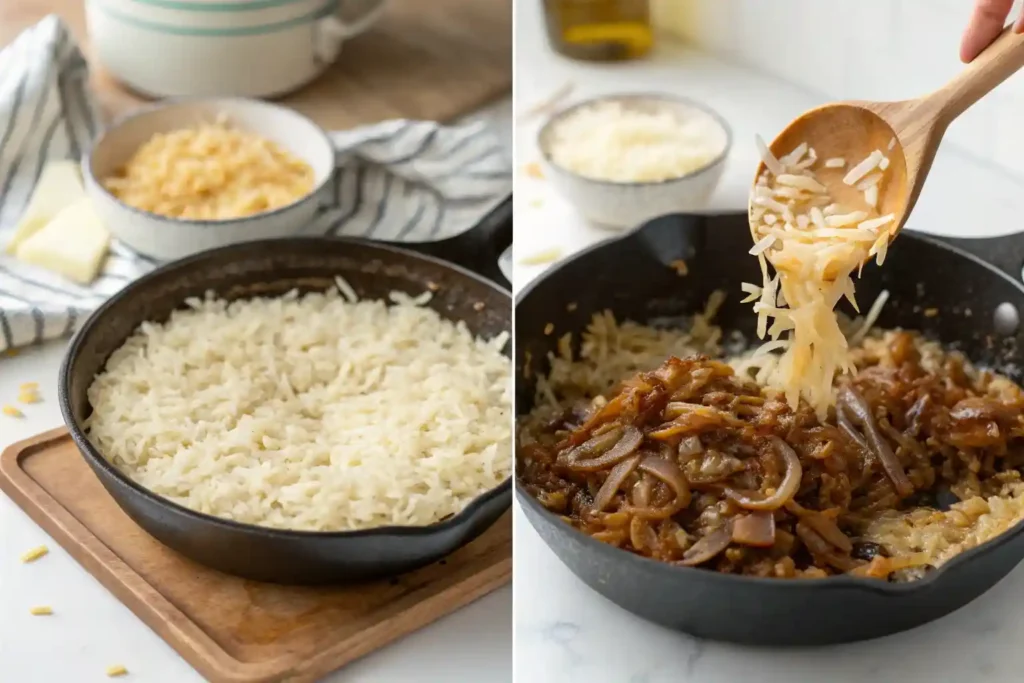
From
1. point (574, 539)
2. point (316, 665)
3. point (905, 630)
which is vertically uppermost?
point (574, 539)

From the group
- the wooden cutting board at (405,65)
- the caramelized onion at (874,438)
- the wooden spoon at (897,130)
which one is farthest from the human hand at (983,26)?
the wooden cutting board at (405,65)

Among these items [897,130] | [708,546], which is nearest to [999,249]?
[897,130]

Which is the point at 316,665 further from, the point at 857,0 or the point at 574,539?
the point at 857,0

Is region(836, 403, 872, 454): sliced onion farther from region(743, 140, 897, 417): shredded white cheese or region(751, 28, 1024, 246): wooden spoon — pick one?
region(751, 28, 1024, 246): wooden spoon

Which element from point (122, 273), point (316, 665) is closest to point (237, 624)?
point (316, 665)

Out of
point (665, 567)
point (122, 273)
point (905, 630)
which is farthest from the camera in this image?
point (122, 273)

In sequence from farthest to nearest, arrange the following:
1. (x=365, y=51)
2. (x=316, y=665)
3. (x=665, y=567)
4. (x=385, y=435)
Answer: (x=365, y=51) < (x=385, y=435) < (x=316, y=665) < (x=665, y=567)
